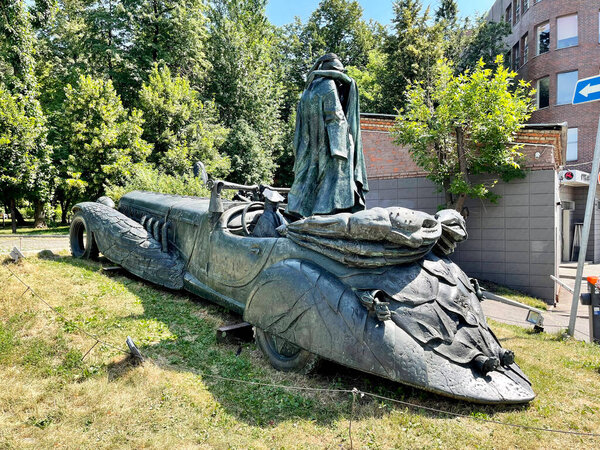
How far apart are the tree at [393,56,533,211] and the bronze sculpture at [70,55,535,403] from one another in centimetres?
525

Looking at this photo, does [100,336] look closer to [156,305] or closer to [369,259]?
[156,305]

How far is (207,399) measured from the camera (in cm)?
320

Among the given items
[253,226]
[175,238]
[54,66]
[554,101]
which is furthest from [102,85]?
[554,101]

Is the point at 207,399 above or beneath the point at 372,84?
beneath

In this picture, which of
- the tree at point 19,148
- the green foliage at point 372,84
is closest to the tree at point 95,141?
the tree at point 19,148

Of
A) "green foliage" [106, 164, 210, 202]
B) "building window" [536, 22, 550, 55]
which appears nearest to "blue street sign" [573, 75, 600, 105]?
"green foliage" [106, 164, 210, 202]

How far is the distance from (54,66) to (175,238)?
2028 cm

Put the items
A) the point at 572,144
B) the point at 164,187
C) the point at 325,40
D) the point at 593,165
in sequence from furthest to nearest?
the point at 325,40 < the point at 572,144 < the point at 164,187 < the point at 593,165

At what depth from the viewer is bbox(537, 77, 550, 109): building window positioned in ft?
66.8

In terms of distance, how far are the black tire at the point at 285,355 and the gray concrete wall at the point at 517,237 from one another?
7.17m

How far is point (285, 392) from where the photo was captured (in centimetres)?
330

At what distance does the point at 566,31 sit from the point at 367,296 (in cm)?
2287

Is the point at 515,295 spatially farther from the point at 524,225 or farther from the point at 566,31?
the point at 566,31

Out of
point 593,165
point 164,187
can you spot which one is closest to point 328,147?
point 593,165
